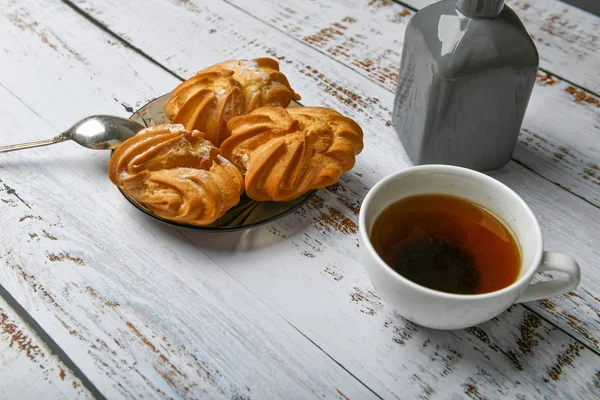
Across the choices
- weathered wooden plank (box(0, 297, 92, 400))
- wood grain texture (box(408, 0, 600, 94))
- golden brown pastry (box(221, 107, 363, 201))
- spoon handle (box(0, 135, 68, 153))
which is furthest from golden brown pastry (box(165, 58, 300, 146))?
wood grain texture (box(408, 0, 600, 94))

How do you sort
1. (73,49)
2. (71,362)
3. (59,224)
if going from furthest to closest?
1. (73,49)
2. (59,224)
3. (71,362)

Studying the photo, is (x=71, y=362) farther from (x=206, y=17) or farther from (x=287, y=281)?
(x=206, y=17)

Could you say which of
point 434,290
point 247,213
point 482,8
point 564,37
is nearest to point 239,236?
point 247,213

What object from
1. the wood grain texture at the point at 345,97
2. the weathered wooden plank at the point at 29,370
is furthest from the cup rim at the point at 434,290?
the weathered wooden plank at the point at 29,370

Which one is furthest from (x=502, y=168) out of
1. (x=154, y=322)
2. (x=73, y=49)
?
(x=73, y=49)

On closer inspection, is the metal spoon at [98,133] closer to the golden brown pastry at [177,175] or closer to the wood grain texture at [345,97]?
the golden brown pastry at [177,175]

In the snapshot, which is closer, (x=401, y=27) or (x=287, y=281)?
(x=287, y=281)

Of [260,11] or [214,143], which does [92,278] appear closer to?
[214,143]

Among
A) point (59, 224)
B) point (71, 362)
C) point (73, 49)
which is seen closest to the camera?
point (71, 362)
